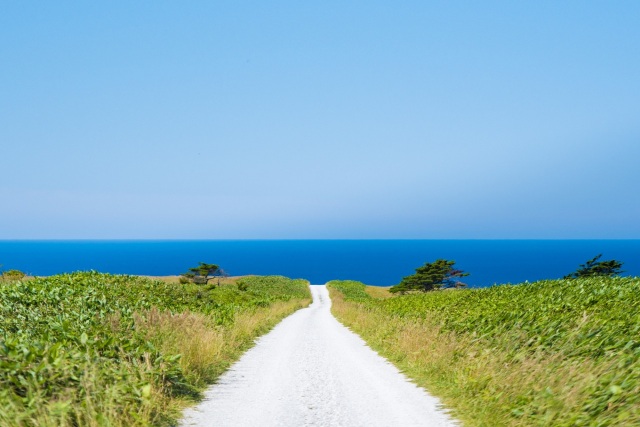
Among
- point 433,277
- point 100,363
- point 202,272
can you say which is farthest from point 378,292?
point 100,363

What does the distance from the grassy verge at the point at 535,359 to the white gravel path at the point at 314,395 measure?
664mm

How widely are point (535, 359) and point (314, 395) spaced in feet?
15.7

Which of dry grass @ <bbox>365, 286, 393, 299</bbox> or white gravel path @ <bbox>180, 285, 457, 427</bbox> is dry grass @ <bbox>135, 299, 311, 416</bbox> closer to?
white gravel path @ <bbox>180, 285, 457, 427</bbox>

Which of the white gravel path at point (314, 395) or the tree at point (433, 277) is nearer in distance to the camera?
the white gravel path at point (314, 395)

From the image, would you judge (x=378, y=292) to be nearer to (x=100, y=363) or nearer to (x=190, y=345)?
(x=190, y=345)

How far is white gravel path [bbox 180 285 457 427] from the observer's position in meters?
9.26

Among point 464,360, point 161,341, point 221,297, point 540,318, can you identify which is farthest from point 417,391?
point 221,297

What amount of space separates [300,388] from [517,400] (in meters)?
5.26

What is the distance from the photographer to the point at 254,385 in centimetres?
1234

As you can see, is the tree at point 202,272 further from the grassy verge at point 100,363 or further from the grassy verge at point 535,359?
the grassy verge at point 535,359

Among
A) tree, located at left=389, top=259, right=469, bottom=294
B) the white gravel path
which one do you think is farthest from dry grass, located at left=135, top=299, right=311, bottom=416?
tree, located at left=389, top=259, right=469, bottom=294

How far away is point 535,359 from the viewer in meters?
9.52

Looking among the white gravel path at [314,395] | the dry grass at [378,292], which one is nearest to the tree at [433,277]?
the dry grass at [378,292]

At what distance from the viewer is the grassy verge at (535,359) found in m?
7.66
